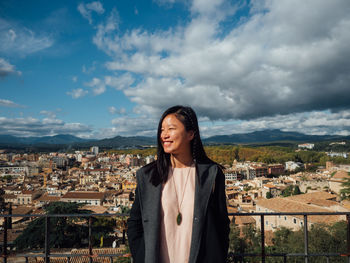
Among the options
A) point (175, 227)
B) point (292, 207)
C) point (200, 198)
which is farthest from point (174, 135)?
point (292, 207)

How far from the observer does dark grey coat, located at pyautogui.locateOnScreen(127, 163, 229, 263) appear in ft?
3.85

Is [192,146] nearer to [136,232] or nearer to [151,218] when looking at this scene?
[151,218]

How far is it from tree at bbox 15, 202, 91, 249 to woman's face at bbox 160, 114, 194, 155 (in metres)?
8.59

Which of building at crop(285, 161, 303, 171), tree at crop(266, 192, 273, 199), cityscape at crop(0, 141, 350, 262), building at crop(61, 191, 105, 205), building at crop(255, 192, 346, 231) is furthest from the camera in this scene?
building at crop(285, 161, 303, 171)

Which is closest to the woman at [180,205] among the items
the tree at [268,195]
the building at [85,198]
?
the building at [85,198]

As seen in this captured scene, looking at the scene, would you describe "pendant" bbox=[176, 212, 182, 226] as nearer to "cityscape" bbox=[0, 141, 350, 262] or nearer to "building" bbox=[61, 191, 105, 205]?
"cityscape" bbox=[0, 141, 350, 262]

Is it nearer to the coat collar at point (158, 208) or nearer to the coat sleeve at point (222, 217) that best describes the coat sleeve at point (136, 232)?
the coat collar at point (158, 208)

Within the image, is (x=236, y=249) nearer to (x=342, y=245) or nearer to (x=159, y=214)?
(x=342, y=245)

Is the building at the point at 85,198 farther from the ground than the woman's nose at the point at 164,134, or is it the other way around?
the woman's nose at the point at 164,134

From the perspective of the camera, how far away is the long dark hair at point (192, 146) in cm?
130

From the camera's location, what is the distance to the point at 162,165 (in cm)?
135

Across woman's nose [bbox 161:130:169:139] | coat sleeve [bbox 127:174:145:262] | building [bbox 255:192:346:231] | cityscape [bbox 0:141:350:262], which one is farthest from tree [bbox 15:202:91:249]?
building [bbox 255:192:346:231]

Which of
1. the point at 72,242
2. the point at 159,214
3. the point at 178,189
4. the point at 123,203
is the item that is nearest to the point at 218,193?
the point at 178,189

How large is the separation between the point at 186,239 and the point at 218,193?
0.95ft
